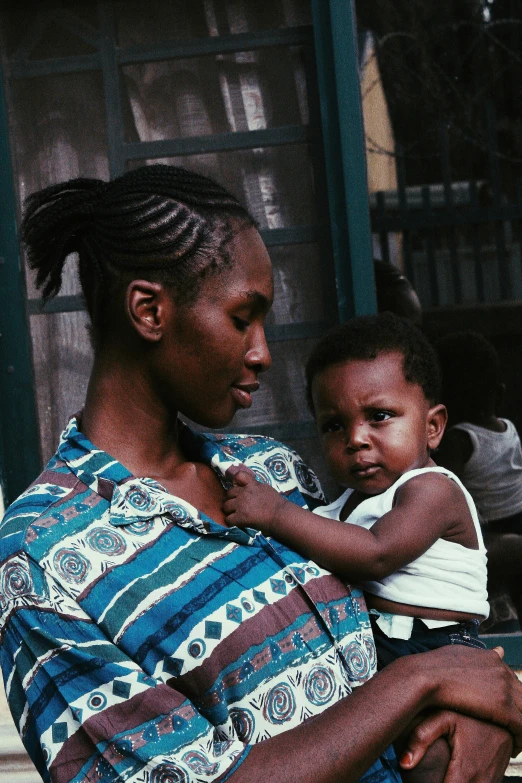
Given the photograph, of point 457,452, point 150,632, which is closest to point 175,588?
point 150,632

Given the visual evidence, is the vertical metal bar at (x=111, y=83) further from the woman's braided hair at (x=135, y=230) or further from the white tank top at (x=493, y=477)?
the white tank top at (x=493, y=477)

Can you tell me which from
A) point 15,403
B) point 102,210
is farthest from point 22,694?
point 15,403

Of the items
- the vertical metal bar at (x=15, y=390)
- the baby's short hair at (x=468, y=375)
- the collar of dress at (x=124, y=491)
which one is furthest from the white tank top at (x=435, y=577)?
the baby's short hair at (x=468, y=375)

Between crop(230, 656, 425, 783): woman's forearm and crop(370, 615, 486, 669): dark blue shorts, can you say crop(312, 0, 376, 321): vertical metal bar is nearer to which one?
crop(370, 615, 486, 669): dark blue shorts

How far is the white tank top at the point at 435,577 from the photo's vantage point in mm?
2025

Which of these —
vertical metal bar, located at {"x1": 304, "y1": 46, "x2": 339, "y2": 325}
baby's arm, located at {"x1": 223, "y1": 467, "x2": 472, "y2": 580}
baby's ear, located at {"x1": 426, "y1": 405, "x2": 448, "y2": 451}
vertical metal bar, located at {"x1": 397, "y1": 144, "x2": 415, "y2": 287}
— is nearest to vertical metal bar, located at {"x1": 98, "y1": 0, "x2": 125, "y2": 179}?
vertical metal bar, located at {"x1": 304, "y1": 46, "x2": 339, "y2": 325}

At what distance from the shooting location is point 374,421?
2.17 m

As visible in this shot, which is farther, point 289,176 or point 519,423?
point 519,423

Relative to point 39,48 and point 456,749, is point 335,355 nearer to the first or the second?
point 456,749

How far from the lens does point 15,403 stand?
3752 millimetres

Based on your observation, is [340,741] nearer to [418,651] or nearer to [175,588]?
[175,588]

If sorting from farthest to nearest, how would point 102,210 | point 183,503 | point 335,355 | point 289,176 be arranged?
point 289,176 → point 335,355 → point 102,210 → point 183,503

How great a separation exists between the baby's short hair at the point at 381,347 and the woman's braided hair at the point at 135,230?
16.9 inches

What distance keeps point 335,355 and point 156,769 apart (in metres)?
1.02
